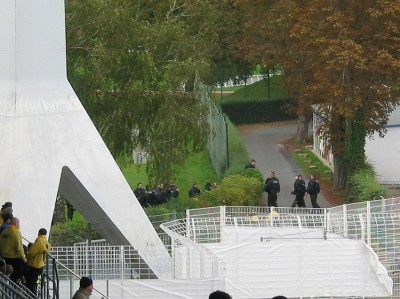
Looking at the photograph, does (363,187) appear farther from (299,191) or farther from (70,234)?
(70,234)

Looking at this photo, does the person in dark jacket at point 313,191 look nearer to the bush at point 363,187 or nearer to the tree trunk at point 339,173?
the bush at point 363,187

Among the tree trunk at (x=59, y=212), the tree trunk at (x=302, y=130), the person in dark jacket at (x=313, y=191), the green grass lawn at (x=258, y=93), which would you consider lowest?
the tree trunk at (x=59, y=212)

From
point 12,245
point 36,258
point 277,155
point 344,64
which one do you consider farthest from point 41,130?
point 277,155

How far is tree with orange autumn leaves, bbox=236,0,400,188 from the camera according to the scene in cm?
4547

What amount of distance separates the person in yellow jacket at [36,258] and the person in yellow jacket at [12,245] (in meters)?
0.23

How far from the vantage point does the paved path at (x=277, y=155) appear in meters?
47.0

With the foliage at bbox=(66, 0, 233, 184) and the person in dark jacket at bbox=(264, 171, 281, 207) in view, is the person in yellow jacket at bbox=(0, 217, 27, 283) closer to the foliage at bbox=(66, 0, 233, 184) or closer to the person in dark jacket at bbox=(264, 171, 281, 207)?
the foliage at bbox=(66, 0, 233, 184)

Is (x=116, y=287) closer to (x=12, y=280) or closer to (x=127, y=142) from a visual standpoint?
(x=12, y=280)

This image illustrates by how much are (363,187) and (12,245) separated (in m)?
24.0

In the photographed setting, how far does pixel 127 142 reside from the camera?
4244cm

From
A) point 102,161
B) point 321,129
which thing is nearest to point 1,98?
point 102,161

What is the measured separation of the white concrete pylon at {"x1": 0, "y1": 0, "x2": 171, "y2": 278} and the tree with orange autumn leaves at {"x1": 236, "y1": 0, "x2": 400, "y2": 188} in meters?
19.3

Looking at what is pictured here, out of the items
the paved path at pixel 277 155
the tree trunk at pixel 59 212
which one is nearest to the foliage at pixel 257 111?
the paved path at pixel 277 155

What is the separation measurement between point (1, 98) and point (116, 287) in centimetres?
436
